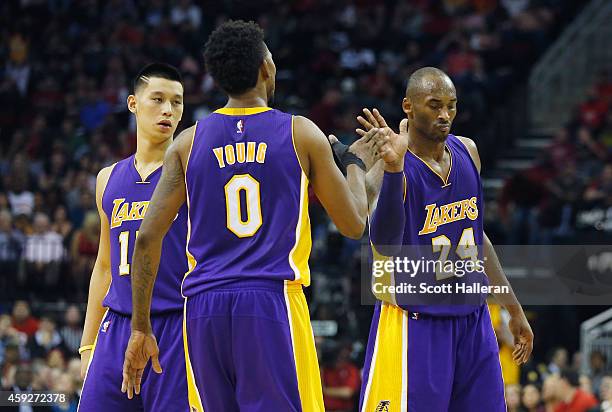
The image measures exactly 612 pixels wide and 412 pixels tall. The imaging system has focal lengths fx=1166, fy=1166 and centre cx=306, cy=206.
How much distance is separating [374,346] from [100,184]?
6.08 ft

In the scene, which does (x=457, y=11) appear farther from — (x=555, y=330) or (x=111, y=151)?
(x=555, y=330)

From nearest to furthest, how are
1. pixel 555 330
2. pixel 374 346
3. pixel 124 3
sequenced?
1. pixel 374 346
2. pixel 555 330
3. pixel 124 3

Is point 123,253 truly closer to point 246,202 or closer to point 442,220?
point 246,202

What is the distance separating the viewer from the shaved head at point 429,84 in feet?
21.3

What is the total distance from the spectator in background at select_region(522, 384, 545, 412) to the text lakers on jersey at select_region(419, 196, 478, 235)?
5720 millimetres

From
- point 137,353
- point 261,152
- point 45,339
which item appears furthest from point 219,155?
point 45,339

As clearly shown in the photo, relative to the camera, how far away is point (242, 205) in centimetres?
514

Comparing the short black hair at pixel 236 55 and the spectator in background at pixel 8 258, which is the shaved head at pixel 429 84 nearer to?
the short black hair at pixel 236 55

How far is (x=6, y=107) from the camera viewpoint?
2005cm

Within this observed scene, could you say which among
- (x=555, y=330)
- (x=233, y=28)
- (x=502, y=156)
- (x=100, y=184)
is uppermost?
(x=502, y=156)

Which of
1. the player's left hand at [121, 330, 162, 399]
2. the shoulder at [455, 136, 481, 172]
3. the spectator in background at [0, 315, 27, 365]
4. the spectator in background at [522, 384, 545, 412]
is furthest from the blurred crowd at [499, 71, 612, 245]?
the player's left hand at [121, 330, 162, 399]

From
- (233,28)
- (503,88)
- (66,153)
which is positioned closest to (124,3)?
(66,153)

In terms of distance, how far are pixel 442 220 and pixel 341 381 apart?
254 inches

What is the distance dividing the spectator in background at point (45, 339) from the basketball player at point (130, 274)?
6198 millimetres
